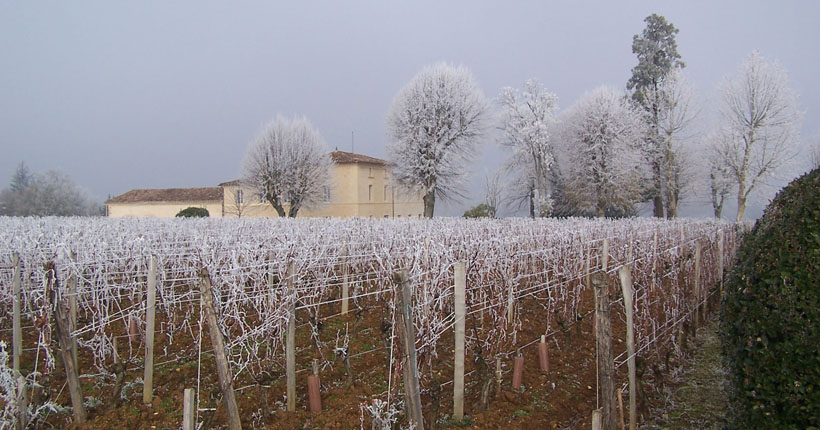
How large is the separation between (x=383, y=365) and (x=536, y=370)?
61.8 inches

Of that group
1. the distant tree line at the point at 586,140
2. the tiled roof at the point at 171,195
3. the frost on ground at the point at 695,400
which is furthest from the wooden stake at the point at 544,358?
the tiled roof at the point at 171,195

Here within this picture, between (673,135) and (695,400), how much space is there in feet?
105

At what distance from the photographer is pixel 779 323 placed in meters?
2.80

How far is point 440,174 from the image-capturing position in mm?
34344

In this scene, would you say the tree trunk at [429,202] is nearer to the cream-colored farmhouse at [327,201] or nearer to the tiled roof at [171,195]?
the cream-colored farmhouse at [327,201]

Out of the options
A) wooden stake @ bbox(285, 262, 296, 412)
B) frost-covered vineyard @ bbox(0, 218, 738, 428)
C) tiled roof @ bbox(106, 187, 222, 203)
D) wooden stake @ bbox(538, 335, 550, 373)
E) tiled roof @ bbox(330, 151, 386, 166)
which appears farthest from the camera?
tiled roof @ bbox(106, 187, 222, 203)

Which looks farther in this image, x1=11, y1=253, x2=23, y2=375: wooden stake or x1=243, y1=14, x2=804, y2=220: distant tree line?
x1=243, y1=14, x2=804, y2=220: distant tree line

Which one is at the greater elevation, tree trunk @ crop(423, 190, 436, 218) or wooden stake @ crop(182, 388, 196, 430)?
tree trunk @ crop(423, 190, 436, 218)

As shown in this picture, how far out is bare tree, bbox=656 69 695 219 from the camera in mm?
32156

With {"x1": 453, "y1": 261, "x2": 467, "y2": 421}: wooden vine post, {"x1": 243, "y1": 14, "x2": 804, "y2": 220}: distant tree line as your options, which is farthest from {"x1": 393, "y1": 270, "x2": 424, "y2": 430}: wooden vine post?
{"x1": 243, "y1": 14, "x2": 804, "y2": 220}: distant tree line

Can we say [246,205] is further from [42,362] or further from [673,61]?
[42,362]

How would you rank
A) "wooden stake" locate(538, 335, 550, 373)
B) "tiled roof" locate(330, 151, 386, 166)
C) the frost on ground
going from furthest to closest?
"tiled roof" locate(330, 151, 386, 166)
"wooden stake" locate(538, 335, 550, 373)
the frost on ground

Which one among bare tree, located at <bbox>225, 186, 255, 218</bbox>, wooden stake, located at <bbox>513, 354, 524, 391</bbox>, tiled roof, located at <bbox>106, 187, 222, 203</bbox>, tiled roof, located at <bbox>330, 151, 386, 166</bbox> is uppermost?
tiled roof, located at <bbox>330, 151, 386, 166</bbox>

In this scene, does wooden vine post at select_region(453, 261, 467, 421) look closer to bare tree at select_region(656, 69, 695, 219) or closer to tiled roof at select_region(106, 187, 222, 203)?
bare tree at select_region(656, 69, 695, 219)
